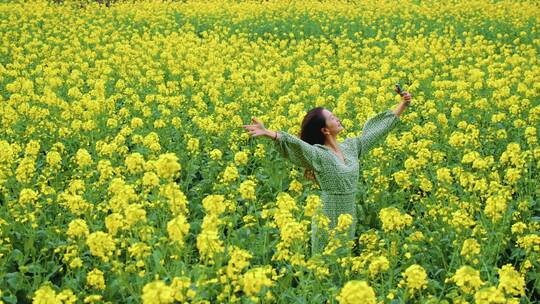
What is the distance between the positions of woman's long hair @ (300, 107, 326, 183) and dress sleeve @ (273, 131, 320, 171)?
192 mm

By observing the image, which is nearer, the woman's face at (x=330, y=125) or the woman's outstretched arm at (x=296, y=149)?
the woman's outstretched arm at (x=296, y=149)

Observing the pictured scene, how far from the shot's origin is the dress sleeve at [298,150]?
5.43m

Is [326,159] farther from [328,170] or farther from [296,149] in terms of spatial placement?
[296,149]

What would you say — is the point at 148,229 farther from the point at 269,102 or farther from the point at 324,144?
the point at 269,102

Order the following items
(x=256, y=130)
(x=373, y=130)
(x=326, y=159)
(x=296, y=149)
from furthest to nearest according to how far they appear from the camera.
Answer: (x=373, y=130)
(x=326, y=159)
(x=296, y=149)
(x=256, y=130)

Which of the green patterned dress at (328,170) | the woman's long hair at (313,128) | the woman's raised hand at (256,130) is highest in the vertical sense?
the woman's raised hand at (256,130)

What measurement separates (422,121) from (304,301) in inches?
240

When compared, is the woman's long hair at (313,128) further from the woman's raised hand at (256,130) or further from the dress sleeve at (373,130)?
the woman's raised hand at (256,130)

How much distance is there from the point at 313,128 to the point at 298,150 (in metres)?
0.37

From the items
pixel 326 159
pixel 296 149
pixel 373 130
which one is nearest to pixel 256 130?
pixel 296 149

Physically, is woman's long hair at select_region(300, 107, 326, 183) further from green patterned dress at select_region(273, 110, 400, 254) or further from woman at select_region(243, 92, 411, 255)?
green patterned dress at select_region(273, 110, 400, 254)

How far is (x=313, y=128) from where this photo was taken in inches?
230

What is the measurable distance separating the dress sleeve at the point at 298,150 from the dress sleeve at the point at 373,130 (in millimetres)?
649

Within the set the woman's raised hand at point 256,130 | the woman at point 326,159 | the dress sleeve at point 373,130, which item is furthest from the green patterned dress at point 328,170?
the woman's raised hand at point 256,130
